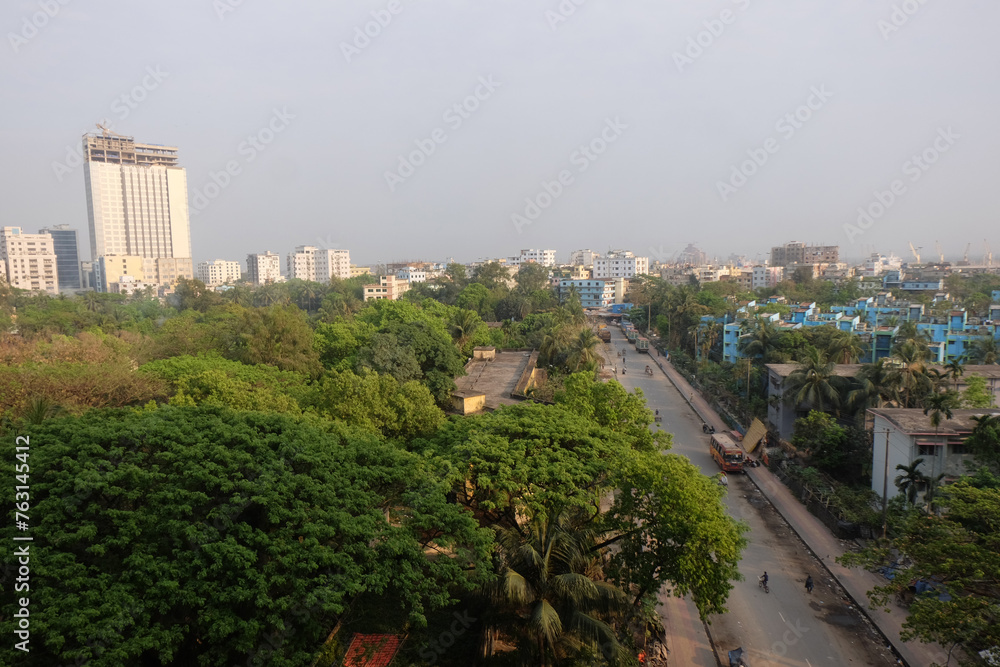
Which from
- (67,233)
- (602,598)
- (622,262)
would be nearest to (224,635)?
(602,598)

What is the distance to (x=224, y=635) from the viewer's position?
7.22m

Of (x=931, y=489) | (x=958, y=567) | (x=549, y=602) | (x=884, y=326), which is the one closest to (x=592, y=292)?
(x=884, y=326)

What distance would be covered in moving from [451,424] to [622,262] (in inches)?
3722

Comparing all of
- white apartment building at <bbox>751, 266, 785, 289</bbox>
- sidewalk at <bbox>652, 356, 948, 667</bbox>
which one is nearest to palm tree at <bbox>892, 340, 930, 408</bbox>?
sidewalk at <bbox>652, 356, 948, 667</bbox>

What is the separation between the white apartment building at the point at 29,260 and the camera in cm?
9150

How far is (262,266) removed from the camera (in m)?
129

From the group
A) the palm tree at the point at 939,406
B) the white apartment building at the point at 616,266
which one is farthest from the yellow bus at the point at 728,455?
the white apartment building at the point at 616,266

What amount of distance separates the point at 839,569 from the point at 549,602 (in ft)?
27.6

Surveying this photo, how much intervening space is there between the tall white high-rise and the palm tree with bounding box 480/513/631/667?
334 feet

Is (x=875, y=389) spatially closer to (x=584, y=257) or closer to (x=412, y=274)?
(x=412, y=274)

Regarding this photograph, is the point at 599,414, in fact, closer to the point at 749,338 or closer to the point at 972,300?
the point at 749,338

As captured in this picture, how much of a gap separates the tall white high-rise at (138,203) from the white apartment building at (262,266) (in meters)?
21.7

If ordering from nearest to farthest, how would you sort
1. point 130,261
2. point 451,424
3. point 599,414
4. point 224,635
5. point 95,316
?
point 224,635
point 451,424
point 599,414
point 95,316
point 130,261

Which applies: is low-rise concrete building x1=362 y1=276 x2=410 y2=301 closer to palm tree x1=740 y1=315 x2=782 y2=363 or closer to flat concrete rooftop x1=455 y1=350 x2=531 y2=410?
flat concrete rooftop x1=455 y1=350 x2=531 y2=410
